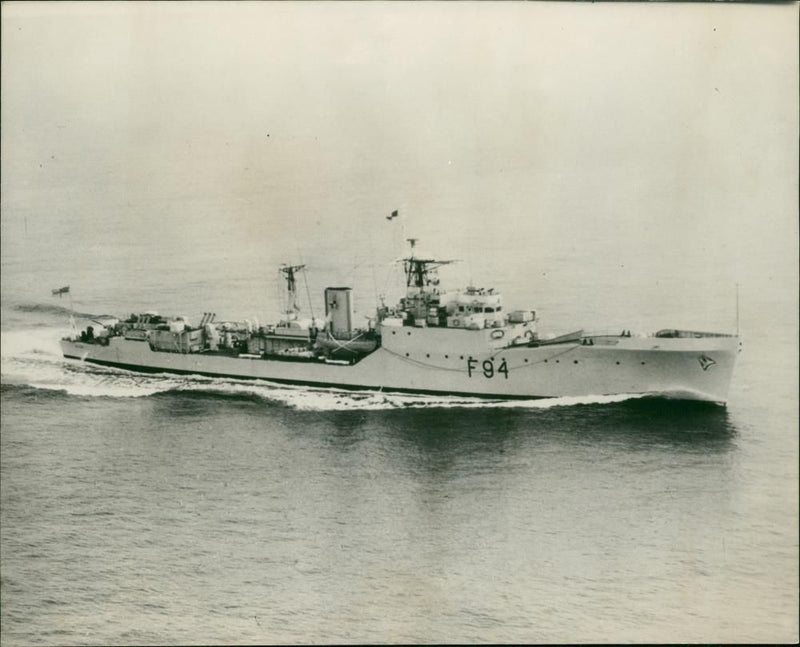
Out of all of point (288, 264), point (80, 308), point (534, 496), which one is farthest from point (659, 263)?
point (80, 308)

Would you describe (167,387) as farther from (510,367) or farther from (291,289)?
(510,367)

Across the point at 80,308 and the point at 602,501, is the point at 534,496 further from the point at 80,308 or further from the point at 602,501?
the point at 80,308

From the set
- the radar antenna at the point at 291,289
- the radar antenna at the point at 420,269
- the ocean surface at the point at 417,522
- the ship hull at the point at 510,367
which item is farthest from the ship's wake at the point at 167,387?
the radar antenna at the point at 420,269

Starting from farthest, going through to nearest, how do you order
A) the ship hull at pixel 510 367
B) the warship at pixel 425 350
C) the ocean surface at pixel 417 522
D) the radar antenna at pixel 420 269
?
the radar antenna at pixel 420 269 → the warship at pixel 425 350 → the ship hull at pixel 510 367 → the ocean surface at pixel 417 522

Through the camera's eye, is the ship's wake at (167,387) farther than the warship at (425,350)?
Yes

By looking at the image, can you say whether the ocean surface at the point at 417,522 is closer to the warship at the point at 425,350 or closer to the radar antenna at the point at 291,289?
the warship at the point at 425,350

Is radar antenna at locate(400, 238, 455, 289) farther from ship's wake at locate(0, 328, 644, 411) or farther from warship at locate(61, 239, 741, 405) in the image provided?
ship's wake at locate(0, 328, 644, 411)
